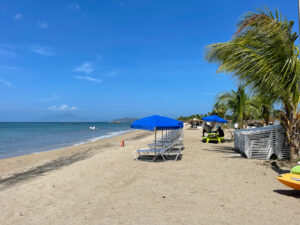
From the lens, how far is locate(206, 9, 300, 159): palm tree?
647 centimetres

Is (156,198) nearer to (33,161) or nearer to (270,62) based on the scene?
(270,62)

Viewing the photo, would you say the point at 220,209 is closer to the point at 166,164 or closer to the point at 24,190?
the point at 166,164

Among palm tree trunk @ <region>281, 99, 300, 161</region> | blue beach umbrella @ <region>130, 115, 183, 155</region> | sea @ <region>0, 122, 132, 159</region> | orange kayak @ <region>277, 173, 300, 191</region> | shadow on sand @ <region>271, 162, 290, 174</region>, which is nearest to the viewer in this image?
orange kayak @ <region>277, 173, 300, 191</region>

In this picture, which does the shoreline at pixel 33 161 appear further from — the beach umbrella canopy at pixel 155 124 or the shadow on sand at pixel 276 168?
the shadow on sand at pixel 276 168

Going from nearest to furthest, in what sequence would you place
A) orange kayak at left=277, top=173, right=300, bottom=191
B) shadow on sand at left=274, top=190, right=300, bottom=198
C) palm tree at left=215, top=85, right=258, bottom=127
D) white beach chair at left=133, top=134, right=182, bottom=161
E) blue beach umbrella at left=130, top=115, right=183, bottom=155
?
orange kayak at left=277, top=173, right=300, bottom=191 → shadow on sand at left=274, top=190, right=300, bottom=198 → blue beach umbrella at left=130, top=115, right=183, bottom=155 → white beach chair at left=133, top=134, right=182, bottom=161 → palm tree at left=215, top=85, right=258, bottom=127

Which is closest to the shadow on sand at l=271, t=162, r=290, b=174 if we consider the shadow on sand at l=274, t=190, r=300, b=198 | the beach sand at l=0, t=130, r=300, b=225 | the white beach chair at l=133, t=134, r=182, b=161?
the beach sand at l=0, t=130, r=300, b=225

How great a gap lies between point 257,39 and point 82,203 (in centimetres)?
680

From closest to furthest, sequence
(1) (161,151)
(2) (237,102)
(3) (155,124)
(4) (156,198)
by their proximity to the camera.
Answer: (4) (156,198), (3) (155,124), (1) (161,151), (2) (237,102)

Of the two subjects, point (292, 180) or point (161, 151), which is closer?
point (292, 180)

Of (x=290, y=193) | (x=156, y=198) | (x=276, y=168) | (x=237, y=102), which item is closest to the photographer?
(x=156, y=198)

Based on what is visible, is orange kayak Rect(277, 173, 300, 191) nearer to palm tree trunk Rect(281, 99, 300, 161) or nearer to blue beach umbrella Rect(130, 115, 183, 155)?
palm tree trunk Rect(281, 99, 300, 161)

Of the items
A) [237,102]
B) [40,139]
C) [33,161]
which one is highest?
[237,102]

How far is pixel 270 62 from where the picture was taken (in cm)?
664

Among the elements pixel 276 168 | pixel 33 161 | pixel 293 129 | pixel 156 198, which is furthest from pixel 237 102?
pixel 33 161
